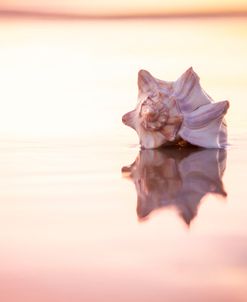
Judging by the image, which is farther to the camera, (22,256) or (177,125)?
(177,125)

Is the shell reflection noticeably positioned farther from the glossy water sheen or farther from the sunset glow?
the sunset glow

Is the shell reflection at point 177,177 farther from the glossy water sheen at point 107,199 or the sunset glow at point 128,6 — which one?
the sunset glow at point 128,6

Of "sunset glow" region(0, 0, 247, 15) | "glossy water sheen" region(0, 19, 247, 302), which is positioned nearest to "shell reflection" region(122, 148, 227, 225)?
"glossy water sheen" region(0, 19, 247, 302)

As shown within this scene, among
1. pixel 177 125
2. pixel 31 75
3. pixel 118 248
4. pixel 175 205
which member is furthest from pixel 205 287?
pixel 31 75

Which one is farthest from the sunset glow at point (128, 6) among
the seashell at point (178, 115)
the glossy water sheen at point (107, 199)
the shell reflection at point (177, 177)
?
the shell reflection at point (177, 177)

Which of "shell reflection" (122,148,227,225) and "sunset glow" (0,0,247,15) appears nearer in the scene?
"shell reflection" (122,148,227,225)

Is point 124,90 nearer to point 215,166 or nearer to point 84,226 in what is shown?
point 215,166
